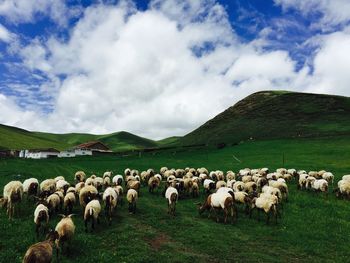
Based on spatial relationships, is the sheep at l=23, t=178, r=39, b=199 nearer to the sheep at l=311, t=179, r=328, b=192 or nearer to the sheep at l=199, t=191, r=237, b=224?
the sheep at l=199, t=191, r=237, b=224

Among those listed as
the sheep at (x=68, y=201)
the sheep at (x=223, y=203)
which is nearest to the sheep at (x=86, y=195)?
the sheep at (x=68, y=201)

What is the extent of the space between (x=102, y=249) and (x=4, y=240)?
4.41m

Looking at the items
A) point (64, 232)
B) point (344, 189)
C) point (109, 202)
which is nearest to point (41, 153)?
Result: point (109, 202)

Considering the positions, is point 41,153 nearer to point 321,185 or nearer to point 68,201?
point 68,201

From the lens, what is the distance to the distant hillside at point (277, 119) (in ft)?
342

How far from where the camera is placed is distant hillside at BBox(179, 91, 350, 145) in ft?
342

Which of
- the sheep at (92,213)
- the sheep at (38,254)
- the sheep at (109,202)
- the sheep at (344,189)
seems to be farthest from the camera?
the sheep at (344,189)

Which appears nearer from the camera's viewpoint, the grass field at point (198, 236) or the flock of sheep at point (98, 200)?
the flock of sheep at point (98, 200)

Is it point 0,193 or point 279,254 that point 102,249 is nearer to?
point 279,254

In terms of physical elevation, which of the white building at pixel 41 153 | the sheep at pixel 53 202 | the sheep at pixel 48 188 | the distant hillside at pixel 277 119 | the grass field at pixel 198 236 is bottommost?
the grass field at pixel 198 236

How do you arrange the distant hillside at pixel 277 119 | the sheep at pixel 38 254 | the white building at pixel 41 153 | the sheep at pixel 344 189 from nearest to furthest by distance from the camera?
the sheep at pixel 38 254 → the sheep at pixel 344 189 → the distant hillside at pixel 277 119 → the white building at pixel 41 153

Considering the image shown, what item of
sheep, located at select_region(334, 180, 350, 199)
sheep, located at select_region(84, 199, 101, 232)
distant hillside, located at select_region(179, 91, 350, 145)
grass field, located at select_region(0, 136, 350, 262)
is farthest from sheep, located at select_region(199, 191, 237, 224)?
distant hillside, located at select_region(179, 91, 350, 145)

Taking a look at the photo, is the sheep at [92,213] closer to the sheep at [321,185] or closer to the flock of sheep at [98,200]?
the flock of sheep at [98,200]

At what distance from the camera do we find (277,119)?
12456 centimetres
